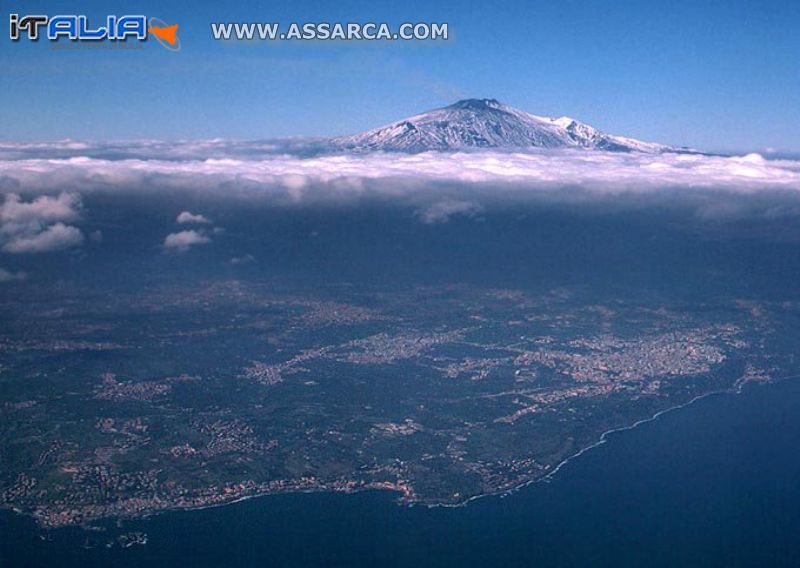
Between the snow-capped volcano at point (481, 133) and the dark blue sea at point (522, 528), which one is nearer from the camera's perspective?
the dark blue sea at point (522, 528)

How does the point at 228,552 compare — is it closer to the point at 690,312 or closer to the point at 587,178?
the point at 690,312

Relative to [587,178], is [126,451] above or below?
below

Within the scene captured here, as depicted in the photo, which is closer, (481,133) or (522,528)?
(522,528)

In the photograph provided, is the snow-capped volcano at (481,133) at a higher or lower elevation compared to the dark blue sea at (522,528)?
higher

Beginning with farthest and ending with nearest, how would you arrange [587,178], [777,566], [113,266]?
[587,178] < [113,266] < [777,566]

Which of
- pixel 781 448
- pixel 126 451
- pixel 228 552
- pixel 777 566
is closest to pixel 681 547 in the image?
pixel 777 566
